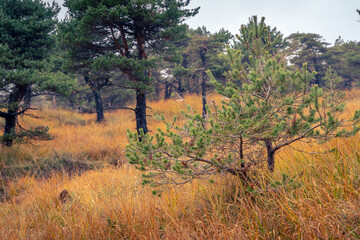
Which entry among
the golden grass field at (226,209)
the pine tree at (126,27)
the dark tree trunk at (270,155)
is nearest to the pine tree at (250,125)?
the dark tree trunk at (270,155)

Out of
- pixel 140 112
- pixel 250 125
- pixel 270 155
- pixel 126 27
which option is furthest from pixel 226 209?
pixel 126 27

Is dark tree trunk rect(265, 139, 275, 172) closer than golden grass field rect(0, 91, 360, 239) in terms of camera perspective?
No

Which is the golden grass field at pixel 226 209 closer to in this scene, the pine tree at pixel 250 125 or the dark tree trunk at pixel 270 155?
the dark tree trunk at pixel 270 155

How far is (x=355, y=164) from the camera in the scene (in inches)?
84.0

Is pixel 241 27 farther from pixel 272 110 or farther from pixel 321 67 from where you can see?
pixel 321 67

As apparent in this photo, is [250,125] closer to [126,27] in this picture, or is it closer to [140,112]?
[140,112]

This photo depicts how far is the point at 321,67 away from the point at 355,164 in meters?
23.8

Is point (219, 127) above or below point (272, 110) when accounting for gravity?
below

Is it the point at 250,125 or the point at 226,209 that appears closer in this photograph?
the point at 250,125

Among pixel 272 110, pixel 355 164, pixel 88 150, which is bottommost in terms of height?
pixel 88 150

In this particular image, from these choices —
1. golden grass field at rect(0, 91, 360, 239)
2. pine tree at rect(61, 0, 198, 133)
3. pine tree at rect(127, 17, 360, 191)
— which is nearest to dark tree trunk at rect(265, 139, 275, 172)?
pine tree at rect(127, 17, 360, 191)

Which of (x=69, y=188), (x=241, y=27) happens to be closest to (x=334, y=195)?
(x=241, y=27)

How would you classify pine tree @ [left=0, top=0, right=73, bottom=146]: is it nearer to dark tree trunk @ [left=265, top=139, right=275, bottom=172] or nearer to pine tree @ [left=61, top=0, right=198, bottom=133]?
pine tree @ [left=61, top=0, right=198, bottom=133]

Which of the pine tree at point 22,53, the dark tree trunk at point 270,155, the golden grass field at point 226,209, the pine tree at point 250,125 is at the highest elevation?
the pine tree at point 22,53
